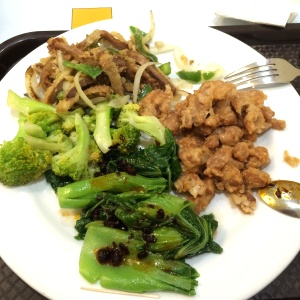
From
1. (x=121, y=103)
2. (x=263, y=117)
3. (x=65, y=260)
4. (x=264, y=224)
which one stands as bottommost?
(x=65, y=260)

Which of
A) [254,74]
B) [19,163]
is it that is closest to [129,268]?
[19,163]

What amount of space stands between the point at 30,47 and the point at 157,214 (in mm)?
2110

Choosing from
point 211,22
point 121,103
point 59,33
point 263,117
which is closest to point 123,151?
point 121,103

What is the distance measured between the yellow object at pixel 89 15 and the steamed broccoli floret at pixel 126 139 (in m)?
1.75

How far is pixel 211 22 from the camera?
3619 mm

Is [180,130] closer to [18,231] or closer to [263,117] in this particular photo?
[263,117]

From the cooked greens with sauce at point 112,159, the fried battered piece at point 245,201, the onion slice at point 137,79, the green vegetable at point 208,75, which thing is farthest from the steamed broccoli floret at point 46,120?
the fried battered piece at point 245,201

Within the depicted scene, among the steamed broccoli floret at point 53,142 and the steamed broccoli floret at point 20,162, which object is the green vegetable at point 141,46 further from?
the steamed broccoli floret at point 20,162

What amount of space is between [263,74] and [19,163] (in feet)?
6.01

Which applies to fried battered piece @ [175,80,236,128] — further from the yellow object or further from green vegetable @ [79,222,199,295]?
the yellow object

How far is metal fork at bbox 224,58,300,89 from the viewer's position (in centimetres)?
266

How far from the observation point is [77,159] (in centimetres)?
229

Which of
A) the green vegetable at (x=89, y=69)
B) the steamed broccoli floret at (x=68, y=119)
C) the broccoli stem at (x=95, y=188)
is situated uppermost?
the green vegetable at (x=89, y=69)

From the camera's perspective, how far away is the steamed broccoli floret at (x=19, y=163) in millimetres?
2178
